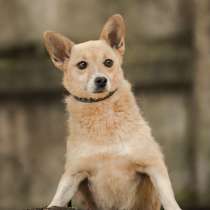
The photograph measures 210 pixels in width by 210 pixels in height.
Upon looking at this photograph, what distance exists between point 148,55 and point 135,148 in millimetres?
5765

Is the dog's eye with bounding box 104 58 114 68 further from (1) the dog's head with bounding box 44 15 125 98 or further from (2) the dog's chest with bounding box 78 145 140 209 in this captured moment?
(2) the dog's chest with bounding box 78 145 140 209

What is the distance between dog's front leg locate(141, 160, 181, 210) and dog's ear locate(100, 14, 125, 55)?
842 millimetres

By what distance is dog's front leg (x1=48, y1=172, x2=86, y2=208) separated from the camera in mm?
5855

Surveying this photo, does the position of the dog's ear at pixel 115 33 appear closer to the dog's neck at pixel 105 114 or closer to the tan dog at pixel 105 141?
the tan dog at pixel 105 141

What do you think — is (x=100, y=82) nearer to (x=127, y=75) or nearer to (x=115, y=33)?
(x=115, y=33)

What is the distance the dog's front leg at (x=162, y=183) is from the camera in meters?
5.68

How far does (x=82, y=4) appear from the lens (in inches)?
462

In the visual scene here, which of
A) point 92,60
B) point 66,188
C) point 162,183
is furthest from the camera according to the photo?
point 92,60

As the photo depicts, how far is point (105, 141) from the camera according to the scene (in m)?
5.82

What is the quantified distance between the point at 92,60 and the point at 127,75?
5.49 m

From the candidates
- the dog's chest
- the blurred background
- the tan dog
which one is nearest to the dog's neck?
the tan dog

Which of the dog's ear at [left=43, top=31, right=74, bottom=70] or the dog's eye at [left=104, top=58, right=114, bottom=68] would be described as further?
the dog's ear at [left=43, top=31, right=74, bottom=70]

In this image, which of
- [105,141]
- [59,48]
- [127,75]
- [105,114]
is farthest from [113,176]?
[127,75]

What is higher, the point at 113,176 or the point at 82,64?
the point at 82,64
